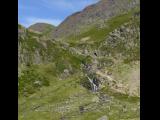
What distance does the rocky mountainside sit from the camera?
319 ft

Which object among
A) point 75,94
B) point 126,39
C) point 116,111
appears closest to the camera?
point 116,111

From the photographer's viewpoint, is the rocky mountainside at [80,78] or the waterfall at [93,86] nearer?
the rocky mountainside at [80,78]

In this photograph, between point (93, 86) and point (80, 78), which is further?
point (80, 78)

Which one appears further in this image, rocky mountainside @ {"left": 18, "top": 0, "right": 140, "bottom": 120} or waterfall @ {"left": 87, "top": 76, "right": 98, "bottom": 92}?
waterfall @ {"left": 87, "top": 76, "right": 98, "bottom": 92}

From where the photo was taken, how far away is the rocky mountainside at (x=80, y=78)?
319 feet

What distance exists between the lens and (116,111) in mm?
93500

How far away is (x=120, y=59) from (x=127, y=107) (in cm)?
6161

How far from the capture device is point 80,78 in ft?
392

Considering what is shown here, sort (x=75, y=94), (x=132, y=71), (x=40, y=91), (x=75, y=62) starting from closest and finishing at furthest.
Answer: (x=75, y=94), (x=40, y=91), (x=132, y=71), (x=75, y=62)

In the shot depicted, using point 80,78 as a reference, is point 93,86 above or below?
below

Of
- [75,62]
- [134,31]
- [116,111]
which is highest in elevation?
[134,31]
